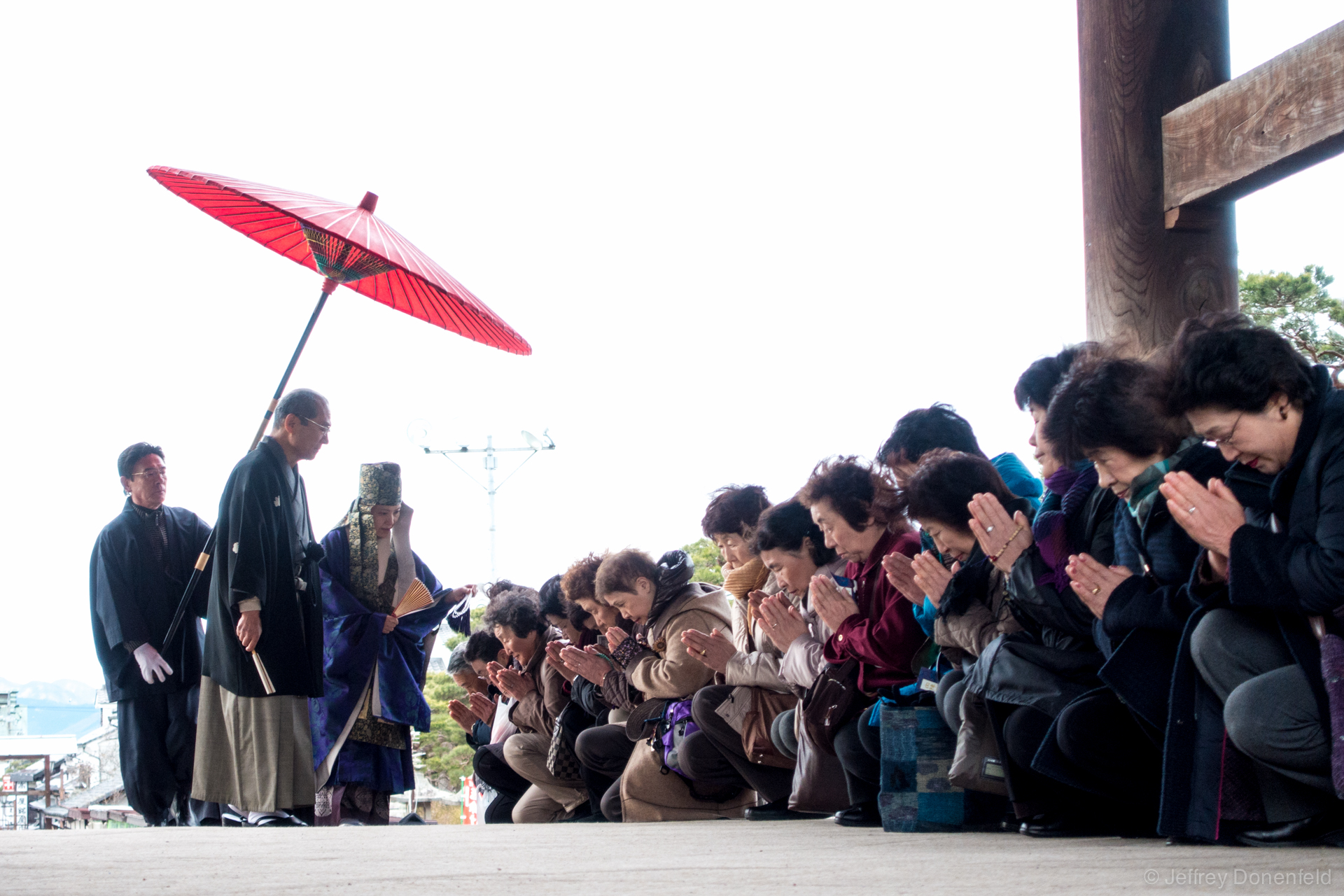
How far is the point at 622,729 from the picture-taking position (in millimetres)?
5273

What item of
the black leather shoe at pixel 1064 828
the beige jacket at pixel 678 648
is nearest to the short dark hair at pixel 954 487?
the black leather shoe at pixel 1064 828

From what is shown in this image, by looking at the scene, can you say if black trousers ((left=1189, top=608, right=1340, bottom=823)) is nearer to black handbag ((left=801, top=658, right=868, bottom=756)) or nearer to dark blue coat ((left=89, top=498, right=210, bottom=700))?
black handbag ((left=801, top=658, right=868, bottom=756))

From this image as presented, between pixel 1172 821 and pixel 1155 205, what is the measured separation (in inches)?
76.2

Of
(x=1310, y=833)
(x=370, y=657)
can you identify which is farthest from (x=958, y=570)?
(x=370, y=657)

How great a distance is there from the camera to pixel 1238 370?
2.44 m

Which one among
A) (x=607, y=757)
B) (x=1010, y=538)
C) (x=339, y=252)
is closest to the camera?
(x=1010, y=538)

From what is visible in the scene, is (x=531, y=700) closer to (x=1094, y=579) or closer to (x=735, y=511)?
(x=735, y=511)

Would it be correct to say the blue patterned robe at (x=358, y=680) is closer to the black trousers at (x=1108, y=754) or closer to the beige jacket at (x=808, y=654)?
the beige jacket at (x=808, y=654)

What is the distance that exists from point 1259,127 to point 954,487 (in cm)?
125

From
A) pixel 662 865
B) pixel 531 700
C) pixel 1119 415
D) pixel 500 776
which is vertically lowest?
pixel 500 776

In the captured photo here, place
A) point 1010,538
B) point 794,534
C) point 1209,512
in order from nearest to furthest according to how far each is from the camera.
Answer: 1. point 1209,512
2. point 1010,538
3. point 794,534

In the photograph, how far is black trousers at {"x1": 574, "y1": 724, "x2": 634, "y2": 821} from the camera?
17.3ft

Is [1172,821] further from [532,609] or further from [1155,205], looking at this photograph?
[532,609]

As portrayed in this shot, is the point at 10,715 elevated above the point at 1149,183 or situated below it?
below
